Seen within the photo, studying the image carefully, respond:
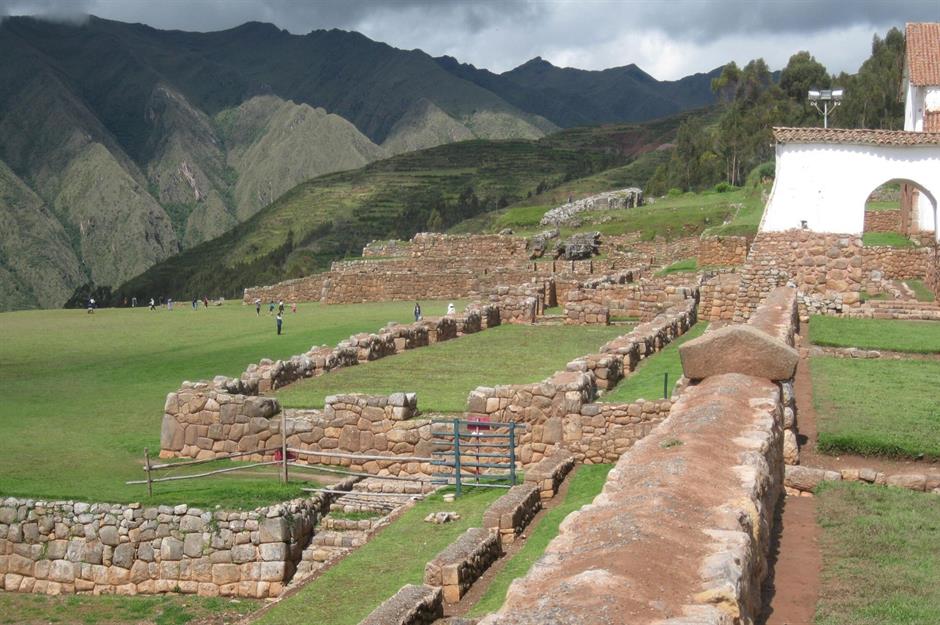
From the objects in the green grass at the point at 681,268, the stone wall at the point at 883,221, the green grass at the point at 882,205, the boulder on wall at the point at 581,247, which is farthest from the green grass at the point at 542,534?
the boulder on wall at the point at 581,247

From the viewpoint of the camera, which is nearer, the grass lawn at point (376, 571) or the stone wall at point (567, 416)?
the grass lawn at point (376, 571)

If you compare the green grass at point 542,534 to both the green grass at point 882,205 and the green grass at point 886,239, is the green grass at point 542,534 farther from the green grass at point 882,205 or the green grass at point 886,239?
the green grass at point 882,205

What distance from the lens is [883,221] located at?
149 ft

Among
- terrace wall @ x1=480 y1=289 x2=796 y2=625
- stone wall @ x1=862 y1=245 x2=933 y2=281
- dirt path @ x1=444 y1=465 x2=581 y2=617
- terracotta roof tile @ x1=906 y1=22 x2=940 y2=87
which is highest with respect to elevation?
terracotta roof tile @ x1=906 y1=22 x2=940 y2=87

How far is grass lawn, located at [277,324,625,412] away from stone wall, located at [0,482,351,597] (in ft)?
18.1

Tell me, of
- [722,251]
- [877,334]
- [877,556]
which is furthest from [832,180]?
[877,556]

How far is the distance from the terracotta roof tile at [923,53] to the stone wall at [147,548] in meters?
38.5

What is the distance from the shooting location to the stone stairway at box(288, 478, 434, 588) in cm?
1434

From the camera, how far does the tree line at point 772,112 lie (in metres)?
65.5

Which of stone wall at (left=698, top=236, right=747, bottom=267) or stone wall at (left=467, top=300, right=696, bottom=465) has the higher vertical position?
stone wall at (left=698, top=236, right=747, bottom=267)

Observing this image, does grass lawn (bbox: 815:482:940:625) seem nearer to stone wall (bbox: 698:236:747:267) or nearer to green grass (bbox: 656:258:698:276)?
stone wall (bbox: 698:236:747:267)

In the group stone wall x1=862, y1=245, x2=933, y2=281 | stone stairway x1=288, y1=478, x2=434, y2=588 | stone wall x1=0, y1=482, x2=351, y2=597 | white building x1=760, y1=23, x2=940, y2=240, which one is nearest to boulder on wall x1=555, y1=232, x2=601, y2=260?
stone wall x1=862, y1=245, x2=933, y2=281

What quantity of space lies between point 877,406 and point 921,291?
61.6ft

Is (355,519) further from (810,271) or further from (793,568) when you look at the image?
(810,271)
